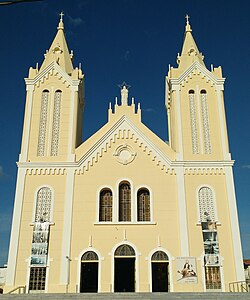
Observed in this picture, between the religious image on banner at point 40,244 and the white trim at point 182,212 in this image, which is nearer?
the religious image on banner at point 40,244

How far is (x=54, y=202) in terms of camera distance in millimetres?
24297

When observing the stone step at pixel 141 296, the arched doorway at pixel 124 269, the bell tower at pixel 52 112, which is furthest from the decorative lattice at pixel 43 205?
the stone step at pixel 141 296

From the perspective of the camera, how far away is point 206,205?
24.4m

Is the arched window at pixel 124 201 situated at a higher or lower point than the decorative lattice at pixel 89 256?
higher

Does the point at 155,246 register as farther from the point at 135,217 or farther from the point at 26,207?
the point at 26,207

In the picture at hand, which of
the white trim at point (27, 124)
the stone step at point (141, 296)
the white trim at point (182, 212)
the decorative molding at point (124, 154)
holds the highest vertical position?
the white trim at point (27, 124)

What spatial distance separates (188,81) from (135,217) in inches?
456

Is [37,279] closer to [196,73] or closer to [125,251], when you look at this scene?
[125,251]

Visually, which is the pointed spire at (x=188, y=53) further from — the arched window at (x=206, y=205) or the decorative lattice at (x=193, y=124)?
the arched window at (x=206, y=205)

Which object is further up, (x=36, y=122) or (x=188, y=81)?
(x=188, y=81)

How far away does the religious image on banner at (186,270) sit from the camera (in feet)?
73.4

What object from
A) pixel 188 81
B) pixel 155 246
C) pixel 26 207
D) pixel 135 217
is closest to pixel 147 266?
pixel 155 246

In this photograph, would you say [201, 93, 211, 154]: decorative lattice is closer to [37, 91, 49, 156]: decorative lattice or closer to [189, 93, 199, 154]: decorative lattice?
[189, 93, 199, 154]: decorative lattice

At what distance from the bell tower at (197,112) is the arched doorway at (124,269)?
24.8ft
